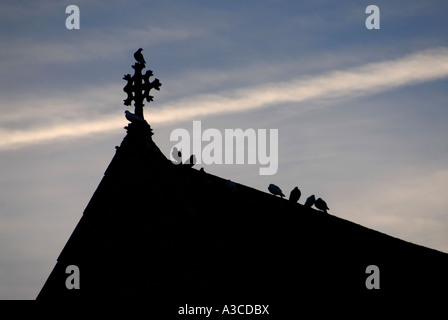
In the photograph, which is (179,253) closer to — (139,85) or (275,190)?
(139,85)

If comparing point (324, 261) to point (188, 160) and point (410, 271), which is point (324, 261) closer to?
point (410, 271)

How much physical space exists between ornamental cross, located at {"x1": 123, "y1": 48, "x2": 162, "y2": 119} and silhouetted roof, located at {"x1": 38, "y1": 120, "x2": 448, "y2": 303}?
1.27 metres

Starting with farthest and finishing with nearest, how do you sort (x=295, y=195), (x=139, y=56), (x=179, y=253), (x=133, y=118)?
(x=295, y=195) → (x=139, y=56) → (x=133, y=118) → (x=179, y=253)

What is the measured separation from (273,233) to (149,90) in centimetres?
586

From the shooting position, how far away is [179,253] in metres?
20.8

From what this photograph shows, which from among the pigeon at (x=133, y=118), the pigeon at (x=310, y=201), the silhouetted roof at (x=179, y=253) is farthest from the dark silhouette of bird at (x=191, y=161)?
the pigeon at (x=310, y=201)

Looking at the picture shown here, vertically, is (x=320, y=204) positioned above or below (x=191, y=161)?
below

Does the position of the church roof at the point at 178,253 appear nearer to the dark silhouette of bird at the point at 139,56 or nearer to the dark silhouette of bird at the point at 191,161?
the dark silhouette of bird at the point at 191,161

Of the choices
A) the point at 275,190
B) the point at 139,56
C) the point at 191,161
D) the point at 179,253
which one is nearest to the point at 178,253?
the point at 179,253

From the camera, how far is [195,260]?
20.7 m

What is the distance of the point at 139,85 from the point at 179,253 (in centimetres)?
538

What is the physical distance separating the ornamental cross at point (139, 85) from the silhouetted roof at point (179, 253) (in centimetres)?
127
